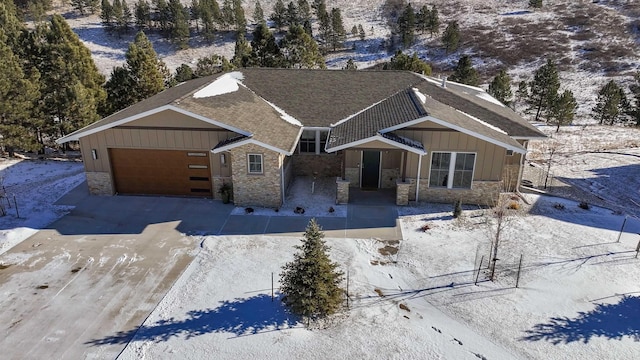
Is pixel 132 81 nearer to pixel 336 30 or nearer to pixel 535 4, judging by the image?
pixel 336 30

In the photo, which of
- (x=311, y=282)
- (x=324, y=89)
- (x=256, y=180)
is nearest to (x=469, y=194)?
(x=256, y=180)

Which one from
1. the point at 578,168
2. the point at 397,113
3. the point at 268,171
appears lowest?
the point at 578,168

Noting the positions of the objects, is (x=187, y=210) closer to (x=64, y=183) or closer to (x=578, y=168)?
(x=64, y=183)

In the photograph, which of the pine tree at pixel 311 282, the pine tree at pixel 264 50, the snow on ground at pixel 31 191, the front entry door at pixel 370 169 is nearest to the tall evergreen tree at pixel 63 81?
the snow on ground at pixel 31 191

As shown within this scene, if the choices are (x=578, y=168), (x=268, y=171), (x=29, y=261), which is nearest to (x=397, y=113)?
(x=268, y=171)

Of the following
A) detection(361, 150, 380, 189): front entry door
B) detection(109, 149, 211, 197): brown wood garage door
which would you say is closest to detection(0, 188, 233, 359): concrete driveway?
detection(109, 149, 211, 197): brown wood garage door

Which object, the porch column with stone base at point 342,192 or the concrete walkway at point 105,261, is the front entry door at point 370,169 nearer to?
the porch column with stone base at point 342,192

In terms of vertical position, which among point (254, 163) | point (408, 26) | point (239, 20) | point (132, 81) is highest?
point (239, 20)
